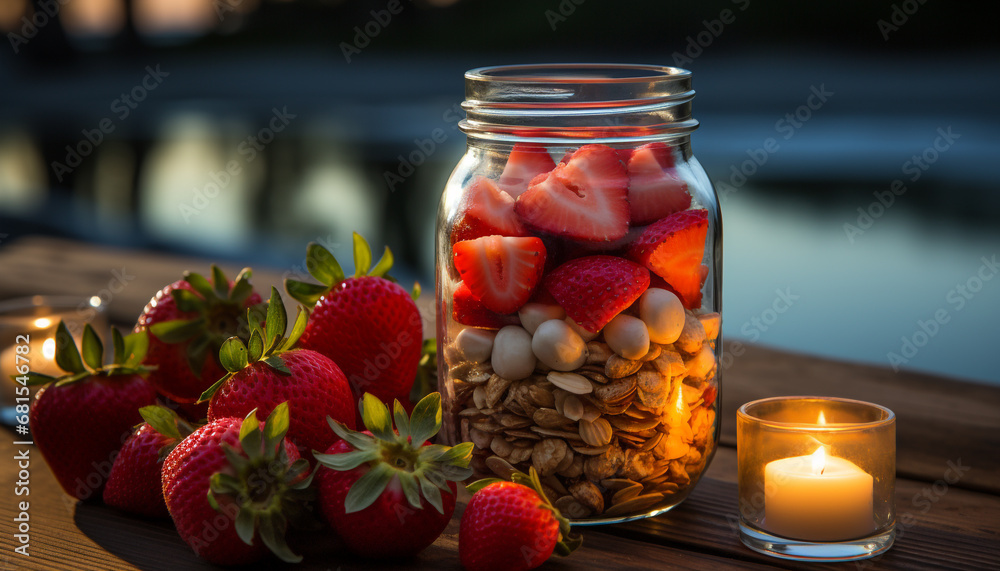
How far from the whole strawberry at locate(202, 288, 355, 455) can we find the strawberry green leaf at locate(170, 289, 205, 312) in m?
0.14

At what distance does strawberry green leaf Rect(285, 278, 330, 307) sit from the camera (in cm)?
73

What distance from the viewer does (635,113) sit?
671mm

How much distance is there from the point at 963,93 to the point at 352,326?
13.7 ft

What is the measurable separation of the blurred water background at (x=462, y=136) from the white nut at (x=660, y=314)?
1.57 ft

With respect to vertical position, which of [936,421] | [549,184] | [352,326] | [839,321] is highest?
[549,184]

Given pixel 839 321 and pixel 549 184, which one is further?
pixel 839 321

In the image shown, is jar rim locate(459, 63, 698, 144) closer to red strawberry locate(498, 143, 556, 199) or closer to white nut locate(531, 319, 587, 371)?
red strawberry locate(498, 143, 556, 199)

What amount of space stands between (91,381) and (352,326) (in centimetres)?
20

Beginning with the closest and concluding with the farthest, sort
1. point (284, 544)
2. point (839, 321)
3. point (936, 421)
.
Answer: point (284, 544) < point (936, 421) < point (839, 321)

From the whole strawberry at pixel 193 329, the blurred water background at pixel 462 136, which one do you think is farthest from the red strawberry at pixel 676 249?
the blurred water background at pixel 462 136

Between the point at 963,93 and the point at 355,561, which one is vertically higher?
the point at 963,93

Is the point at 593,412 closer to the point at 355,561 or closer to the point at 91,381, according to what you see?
the point at 355,561

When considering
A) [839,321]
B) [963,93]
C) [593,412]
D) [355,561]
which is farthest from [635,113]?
[963,93]

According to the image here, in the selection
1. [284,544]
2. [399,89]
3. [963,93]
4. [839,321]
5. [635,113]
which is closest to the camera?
[284,544]
